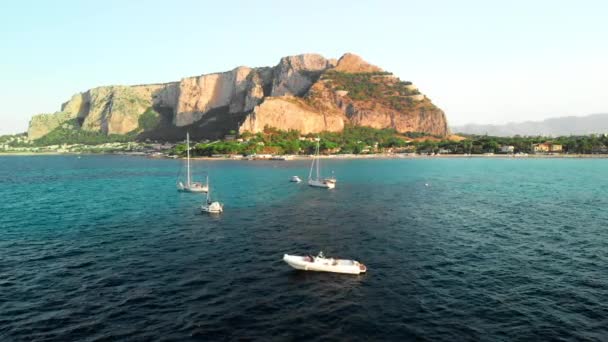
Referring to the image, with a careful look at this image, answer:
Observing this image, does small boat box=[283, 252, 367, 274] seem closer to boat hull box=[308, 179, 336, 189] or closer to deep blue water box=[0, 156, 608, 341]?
deep blue water box=[0, 156, 608, 341]

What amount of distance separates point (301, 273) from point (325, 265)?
298 centimetres

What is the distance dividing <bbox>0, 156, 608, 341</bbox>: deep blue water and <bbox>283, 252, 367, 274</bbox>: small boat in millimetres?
1109

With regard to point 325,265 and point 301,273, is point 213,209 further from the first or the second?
point 325,265

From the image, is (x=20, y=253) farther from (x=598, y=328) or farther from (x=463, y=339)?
(x=598, y=328)

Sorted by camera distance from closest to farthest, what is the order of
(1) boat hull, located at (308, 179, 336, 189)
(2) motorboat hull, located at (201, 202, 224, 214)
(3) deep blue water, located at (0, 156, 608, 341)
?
(3) deep blue water, located at (0, 156, 608, 341)
(2) motorboat hull, located at (201, 202, 224, 214)
(1) boat hull, located at (308, 179, 336, 189)

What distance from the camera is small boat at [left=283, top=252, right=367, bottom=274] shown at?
43.2m

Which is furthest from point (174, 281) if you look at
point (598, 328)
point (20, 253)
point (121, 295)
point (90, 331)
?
point (598, 328)

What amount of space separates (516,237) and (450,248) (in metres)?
14.1

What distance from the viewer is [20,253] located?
1975 inches

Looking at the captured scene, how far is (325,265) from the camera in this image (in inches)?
1729

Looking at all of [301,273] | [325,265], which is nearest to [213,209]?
[301,273]

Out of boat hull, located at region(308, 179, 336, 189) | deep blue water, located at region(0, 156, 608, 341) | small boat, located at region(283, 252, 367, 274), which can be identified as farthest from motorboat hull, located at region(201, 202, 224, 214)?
boat hull, located at region(308, 179, 336, 189)

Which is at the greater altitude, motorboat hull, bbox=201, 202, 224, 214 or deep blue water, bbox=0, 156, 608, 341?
motorboat hull, bbox=201, 202, 224, 214

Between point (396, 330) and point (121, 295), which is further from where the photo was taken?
point (121, 295)
